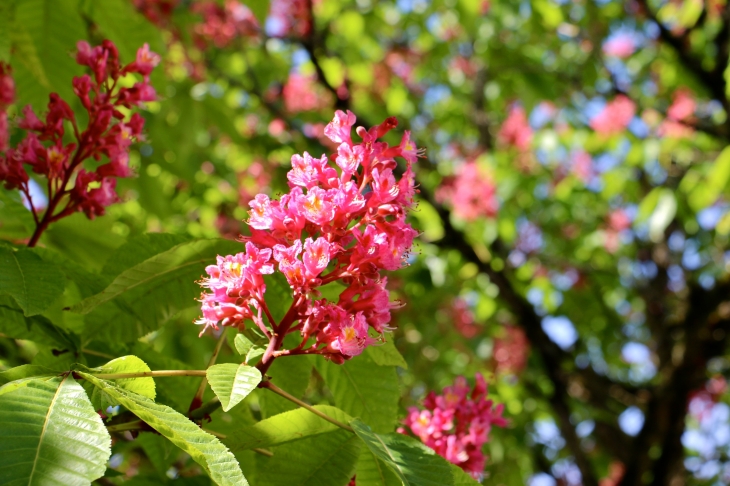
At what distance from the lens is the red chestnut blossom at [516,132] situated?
26.1ft

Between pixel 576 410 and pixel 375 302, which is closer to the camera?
pixel 375 302

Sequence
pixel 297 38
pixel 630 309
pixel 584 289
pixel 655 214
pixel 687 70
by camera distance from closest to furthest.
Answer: pixel 655 214, pixel 297 38, pixel 687 70, pixel 584 289, pixel 630 309

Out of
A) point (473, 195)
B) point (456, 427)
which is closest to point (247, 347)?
point (456, 427)

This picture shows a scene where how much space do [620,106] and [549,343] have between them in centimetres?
278

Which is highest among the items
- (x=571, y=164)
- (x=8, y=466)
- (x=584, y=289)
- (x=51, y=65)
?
(x=571, y=164)

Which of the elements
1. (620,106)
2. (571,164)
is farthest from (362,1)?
(571,164)

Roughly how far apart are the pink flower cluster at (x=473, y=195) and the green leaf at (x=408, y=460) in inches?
211

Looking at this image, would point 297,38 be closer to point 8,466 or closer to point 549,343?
point 549,343

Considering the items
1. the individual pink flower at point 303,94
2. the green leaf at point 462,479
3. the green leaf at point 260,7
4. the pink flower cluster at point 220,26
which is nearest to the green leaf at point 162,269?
the green leaf at point 462,479

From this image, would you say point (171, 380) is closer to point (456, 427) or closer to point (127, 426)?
point (127, 426)

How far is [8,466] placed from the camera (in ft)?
2.58

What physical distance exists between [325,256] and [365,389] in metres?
0.38

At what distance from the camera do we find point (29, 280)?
116 centimetres

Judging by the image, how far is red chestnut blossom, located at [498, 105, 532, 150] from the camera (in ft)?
26.1
